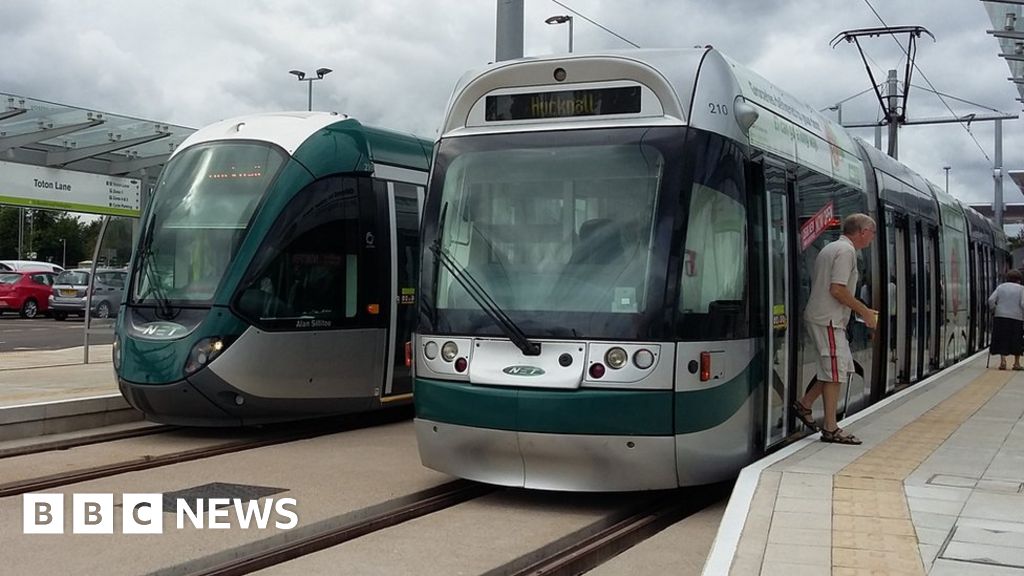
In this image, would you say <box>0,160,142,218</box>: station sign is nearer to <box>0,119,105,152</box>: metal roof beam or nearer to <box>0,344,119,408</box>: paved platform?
<box>0,119,105,152</box>: metal roof beam

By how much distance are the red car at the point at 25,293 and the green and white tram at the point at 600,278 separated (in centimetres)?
3408

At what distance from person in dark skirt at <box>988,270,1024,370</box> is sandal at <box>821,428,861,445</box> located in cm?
1058

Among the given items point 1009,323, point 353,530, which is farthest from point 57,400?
point 1009,323

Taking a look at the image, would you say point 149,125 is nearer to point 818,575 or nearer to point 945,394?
point 945,394

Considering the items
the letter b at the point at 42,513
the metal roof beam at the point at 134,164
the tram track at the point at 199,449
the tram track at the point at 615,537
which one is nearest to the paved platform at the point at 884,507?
the tram track at the point at 615,537

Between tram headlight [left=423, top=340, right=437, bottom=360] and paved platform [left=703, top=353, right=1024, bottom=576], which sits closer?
paved platform [left=703, top=353, right=1024, bottom=576]

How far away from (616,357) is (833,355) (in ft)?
7.56

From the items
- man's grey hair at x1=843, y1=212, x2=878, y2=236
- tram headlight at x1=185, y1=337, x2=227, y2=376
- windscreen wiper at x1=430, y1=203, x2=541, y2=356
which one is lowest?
tram headlight at x1=185, y1=337, x2=227, y2=376

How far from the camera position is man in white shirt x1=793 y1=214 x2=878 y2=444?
8633 millimetres

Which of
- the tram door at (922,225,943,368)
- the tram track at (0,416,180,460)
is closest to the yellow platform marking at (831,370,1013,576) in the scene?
the tram door at (922,225,943,368)

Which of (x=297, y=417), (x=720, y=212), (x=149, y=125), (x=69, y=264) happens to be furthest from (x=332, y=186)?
(x=69, y=264)

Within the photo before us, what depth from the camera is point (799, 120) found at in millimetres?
9914

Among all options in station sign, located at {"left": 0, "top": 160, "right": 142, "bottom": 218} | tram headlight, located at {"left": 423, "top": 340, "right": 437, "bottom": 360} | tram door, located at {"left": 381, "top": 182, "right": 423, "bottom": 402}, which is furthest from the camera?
station sign, located at {"left": 0, "top": 160, "right": 142, "bottom": 218}

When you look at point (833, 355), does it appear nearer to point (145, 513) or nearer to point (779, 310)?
point (779, 310)
